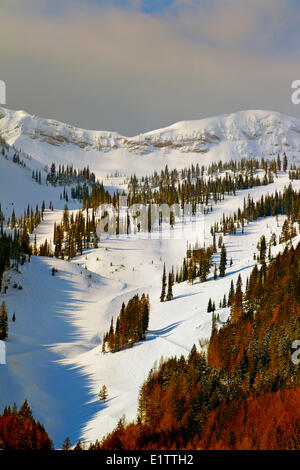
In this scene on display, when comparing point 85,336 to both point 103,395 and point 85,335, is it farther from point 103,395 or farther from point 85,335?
point 103,395

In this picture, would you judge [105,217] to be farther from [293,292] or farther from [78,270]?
[293,292]

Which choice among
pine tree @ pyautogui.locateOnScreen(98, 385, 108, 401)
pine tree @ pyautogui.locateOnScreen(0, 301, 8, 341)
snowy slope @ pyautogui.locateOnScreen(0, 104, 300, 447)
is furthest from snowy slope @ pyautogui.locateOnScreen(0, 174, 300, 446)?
pine tree @ pyautogui.locateOnScreen(0, 301, 8, 341)

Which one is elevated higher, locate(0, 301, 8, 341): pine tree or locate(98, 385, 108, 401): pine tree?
locate(0, 301, 8, 341): pine tree

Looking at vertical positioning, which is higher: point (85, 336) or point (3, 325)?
point (3, 325)

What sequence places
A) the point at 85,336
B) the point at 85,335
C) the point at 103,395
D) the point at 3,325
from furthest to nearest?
the point at 85,335, the point at 85,336, the point at 3,325, the point at 103,395

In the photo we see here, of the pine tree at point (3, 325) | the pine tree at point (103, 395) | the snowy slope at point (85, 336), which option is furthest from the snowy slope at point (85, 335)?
the pine tree at point (3, 325)

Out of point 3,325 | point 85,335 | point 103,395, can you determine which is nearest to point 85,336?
point 85,335

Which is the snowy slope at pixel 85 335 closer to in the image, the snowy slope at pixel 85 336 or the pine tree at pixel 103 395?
the snowy slope at pixel 85 336

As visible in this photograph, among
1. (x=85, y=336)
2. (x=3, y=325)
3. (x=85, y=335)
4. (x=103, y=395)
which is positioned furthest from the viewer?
(x=85, y=335)

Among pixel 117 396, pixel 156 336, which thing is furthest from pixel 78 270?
pixel 117 396

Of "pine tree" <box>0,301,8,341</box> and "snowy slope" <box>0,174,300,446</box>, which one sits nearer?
"snowy slope" <box>0,174,300,446</box>

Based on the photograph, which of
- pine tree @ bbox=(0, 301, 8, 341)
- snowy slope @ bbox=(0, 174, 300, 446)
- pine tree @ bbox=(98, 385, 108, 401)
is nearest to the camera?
snowy slope @ bbox=(0, 174, 300, 446)

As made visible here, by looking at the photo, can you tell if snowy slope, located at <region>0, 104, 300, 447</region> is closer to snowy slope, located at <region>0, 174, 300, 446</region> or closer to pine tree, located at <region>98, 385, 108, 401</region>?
snowy slope, located at <region>0, 174, 300, 446</region>
